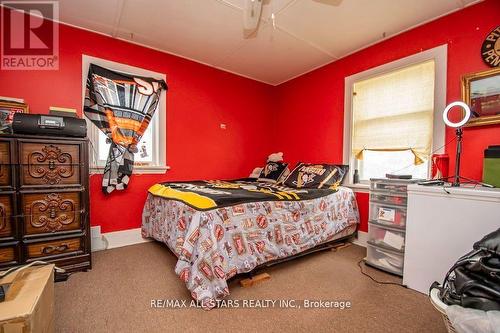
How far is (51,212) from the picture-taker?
1.83 m

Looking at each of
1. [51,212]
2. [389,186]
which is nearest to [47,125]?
[51,212]

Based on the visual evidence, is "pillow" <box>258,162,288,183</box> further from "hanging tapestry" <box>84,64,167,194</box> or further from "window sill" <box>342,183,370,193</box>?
"hanging tapestry" <box>84,64,167,194</box>

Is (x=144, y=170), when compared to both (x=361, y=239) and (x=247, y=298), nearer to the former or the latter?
(x=247, y=298)

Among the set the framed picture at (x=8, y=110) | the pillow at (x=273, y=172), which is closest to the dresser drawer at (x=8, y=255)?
the framed picture at (x=8, y=110)

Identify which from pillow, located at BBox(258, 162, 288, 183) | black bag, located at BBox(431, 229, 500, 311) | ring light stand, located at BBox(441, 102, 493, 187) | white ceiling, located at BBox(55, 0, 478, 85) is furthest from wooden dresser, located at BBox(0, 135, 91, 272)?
ring light stand, located at BBox(441, 102, 493, 187)

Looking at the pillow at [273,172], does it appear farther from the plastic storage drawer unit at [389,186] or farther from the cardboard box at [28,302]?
the cardboard box at [28,302]

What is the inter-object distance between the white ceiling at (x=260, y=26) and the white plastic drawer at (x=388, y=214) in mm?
1816

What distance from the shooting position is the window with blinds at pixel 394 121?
2.25m

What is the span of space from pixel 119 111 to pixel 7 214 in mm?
1373

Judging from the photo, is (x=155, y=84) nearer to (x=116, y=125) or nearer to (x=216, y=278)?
(x=116, y=125)

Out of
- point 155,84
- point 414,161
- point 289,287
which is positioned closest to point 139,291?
point 289,287

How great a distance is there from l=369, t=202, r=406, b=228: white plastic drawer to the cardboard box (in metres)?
2.38

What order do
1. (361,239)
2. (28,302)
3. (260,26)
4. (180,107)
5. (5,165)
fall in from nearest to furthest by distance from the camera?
(28,302), (5,165), (260,26), (361,239), (180,107)

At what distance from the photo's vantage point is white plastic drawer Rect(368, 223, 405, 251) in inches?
75.2
